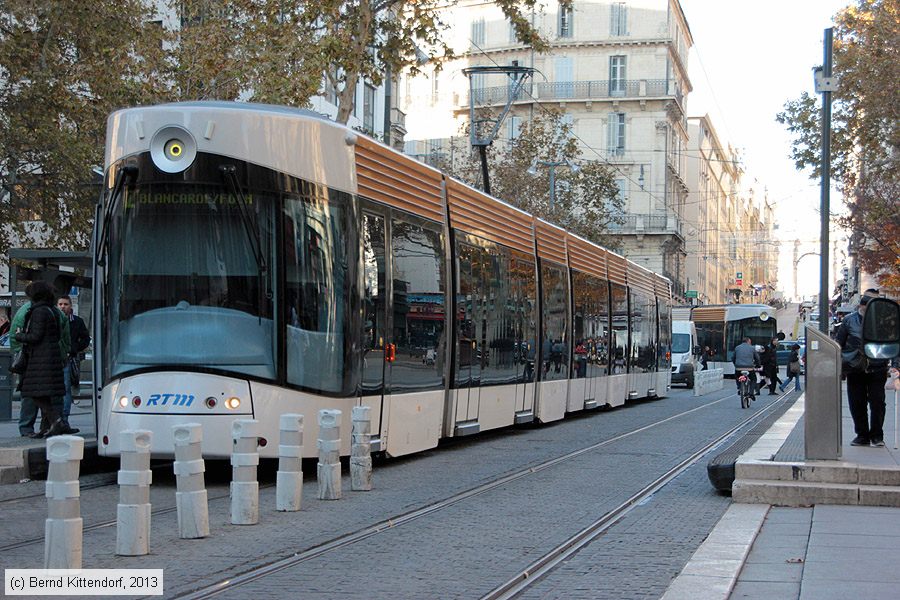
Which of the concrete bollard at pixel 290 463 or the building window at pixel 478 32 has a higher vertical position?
the building window at pixel 478 32

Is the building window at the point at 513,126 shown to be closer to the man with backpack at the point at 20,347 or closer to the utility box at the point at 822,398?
the man with backpack at the point at 20,347

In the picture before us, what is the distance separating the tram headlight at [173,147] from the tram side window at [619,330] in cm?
1718

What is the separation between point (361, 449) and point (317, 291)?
1540 mm

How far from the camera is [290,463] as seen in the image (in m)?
10.6

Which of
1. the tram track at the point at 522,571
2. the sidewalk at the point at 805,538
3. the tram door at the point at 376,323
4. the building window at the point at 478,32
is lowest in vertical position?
the tram track at the point at 522,571

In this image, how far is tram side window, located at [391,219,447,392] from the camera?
14453 mm

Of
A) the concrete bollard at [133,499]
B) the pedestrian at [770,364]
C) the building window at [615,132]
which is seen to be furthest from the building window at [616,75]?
the concrete bollard at [133,499]

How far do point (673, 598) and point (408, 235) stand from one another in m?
8.22

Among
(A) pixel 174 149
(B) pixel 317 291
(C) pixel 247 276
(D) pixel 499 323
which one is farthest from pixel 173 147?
(D) pixel 499 323

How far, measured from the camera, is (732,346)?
5966 cm

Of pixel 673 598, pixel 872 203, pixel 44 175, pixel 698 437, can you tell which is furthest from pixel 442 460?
pixel 872 203

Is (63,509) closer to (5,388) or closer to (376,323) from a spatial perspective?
(376,323)

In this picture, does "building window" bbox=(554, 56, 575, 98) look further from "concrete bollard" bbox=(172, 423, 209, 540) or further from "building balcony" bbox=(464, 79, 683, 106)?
"concrete bollard" bbox=(172, 423, 209, 540)

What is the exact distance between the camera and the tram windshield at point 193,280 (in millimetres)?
12055
